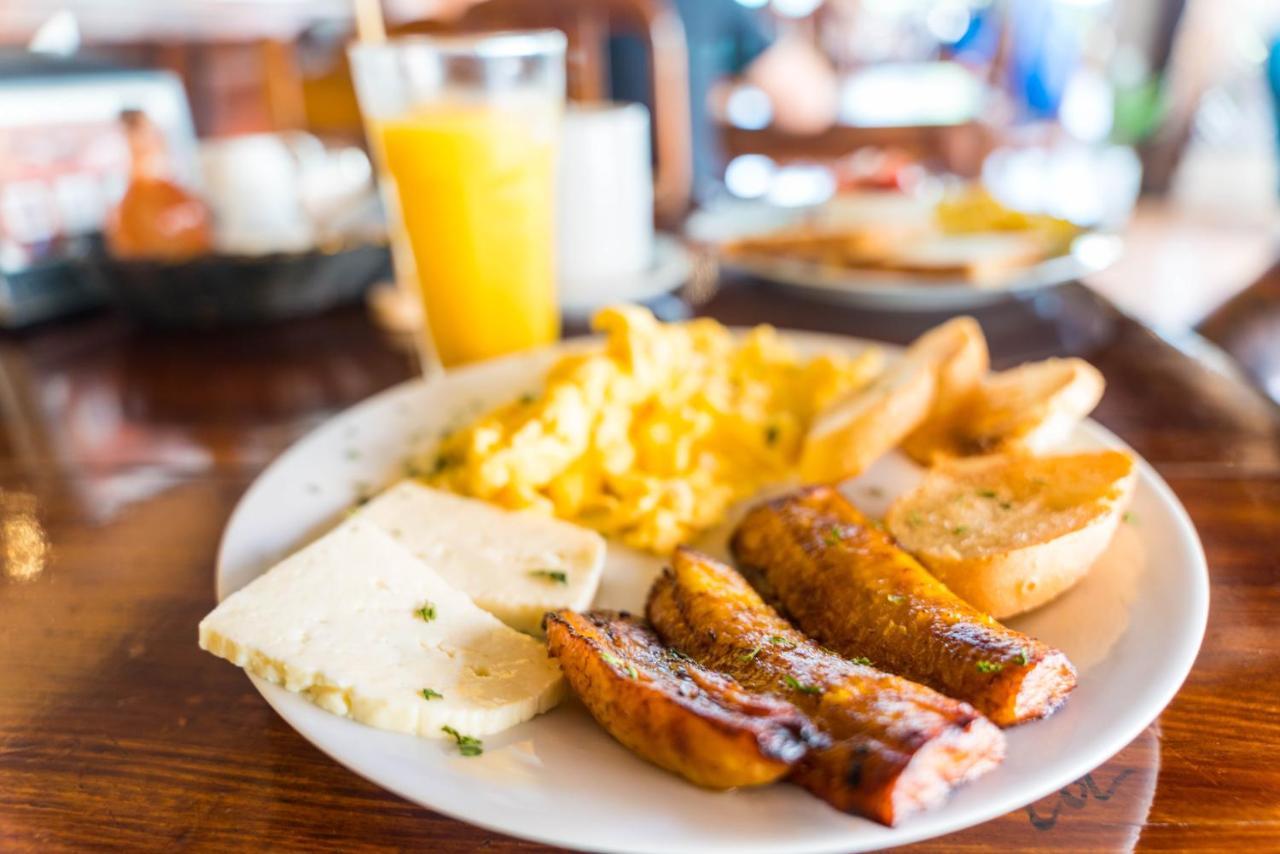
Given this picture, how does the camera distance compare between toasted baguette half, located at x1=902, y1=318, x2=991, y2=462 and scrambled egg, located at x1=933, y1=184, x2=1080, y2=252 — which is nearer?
toasted baguette half, located at x1=902, y1=318, x2=991, y2=462

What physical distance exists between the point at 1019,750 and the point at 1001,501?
0.53 metres

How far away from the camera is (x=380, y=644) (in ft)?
3.32

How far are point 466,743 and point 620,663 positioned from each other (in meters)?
0.18

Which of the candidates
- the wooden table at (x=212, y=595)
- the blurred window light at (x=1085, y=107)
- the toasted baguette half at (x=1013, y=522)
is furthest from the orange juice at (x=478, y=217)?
the blurred window light at (x=1085, y=107)

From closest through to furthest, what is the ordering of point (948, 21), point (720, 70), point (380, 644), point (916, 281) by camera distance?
point (380, 644), point (916, 281), point (720, 70), point (948, 21)

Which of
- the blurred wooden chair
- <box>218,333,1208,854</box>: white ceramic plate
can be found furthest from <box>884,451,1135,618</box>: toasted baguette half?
the blurred wooden chair

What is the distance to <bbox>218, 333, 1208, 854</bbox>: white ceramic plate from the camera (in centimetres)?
Result: 77

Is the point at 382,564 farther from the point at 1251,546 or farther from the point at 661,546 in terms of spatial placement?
the point at 1251,546

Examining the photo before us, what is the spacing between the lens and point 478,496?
56.1 inches

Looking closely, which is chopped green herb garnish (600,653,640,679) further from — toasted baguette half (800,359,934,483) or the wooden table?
toasted baguette half (800,359,934,483)

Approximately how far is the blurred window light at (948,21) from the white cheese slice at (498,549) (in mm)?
10320

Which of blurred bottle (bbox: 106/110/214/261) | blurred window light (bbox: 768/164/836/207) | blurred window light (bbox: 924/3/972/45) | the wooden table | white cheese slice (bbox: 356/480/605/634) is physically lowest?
blurred window light (bbox: 768/164/836/207)

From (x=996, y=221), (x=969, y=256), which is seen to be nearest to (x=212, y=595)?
(x=969, y=256)

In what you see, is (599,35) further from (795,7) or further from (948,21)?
(948,21)
